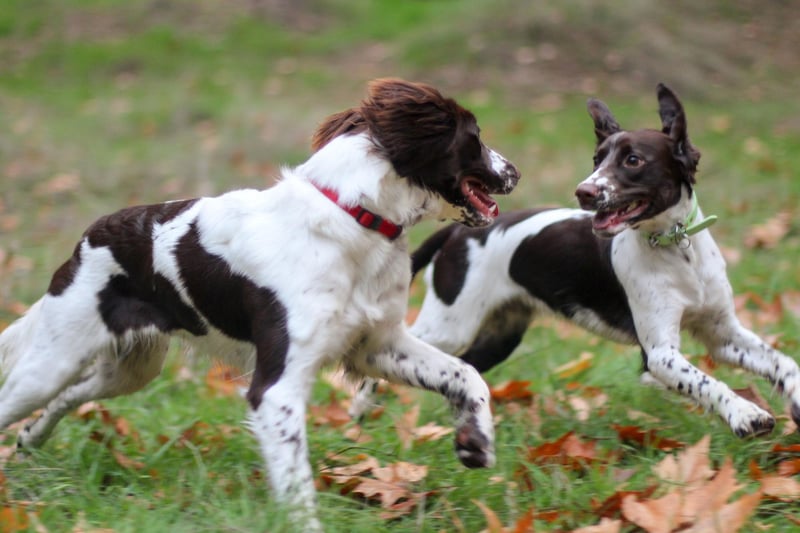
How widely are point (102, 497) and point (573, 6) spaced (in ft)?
38.5

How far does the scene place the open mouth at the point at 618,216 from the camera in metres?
4.30

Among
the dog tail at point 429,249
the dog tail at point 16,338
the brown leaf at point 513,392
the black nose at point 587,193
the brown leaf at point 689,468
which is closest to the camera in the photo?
the brown leaf at point 689,468

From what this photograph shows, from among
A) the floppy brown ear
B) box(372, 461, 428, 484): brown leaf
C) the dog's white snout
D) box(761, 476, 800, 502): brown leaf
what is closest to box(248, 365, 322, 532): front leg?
box(372, 461, 428, 484): brown leaf

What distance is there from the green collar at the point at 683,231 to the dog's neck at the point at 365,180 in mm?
1076

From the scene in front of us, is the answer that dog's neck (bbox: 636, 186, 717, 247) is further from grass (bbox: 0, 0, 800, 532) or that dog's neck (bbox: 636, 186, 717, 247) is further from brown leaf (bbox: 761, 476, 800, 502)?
brown leaf (bbox: 761, 476, 800, 502)

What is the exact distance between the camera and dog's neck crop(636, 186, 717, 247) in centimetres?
443

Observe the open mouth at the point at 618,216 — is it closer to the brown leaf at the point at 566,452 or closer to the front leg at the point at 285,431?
the brown leaf at the point at 566,452

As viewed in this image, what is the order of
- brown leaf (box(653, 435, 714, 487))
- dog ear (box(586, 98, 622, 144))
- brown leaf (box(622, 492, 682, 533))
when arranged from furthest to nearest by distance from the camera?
dog ear (box(586, 98, 622, 144)) → brown leaf (box(653, 435, 714, 487)) → brown leaf (box(622, 492, 682, 533))

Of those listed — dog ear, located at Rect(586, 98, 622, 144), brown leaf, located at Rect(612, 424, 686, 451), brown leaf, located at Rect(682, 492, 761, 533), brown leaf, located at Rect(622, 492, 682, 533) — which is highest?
dog ear, located at Rect(586, 98, 622, 144)

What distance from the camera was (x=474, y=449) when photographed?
3750 mm

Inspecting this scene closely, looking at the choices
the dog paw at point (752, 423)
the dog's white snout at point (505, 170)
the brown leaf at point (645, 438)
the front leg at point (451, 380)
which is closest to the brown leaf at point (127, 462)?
the front leg at point (451, 380)

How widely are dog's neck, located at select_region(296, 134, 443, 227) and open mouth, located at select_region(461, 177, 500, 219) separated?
130 mm

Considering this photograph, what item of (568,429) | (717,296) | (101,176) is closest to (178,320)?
(568,429)

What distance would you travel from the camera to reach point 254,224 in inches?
157
